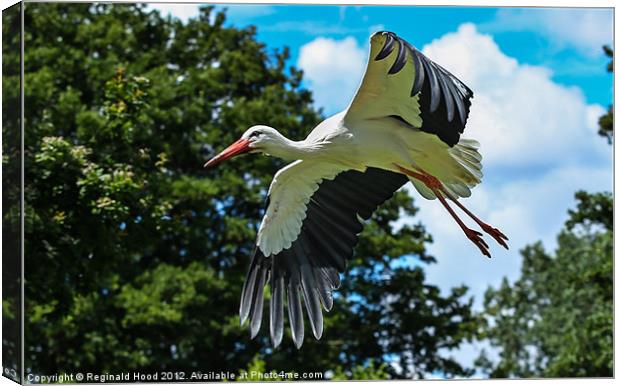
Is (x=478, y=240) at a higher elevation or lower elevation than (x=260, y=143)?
lower

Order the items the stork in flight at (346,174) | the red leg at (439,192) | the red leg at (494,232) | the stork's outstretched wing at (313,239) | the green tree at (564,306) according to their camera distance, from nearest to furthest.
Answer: the stork in flight at (346,174) → the red leg at (439,192) → the red leg at (494,232) → the stork's outstretched wing at (313,239) → the green tree at (564,306)

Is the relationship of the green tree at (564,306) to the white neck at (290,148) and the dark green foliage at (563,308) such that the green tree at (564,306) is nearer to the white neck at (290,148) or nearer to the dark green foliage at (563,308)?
the dark green foliage at (563,308)

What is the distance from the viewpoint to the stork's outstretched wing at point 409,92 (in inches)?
285

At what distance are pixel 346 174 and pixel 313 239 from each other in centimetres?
55

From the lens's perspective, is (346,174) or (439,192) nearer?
(439,192)

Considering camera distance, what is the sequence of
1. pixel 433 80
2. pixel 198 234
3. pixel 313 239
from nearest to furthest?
pixel 433 80, pixel 313 239, pixel 198 234

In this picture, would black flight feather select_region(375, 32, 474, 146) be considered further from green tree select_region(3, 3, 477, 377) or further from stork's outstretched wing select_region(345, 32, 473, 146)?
green tree select_region(3, 3, 477, 377)

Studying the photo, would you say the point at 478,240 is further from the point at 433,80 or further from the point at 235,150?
the point at 433,80

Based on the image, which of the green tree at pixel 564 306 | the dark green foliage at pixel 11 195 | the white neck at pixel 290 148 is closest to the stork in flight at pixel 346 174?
the white neck at pixel 290 148

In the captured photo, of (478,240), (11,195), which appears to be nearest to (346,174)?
(478,240)

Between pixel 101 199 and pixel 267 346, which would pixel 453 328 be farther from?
pixel 101 199

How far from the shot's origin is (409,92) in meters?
8.57

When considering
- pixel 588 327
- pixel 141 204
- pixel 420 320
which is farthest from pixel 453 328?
pixel 141 204

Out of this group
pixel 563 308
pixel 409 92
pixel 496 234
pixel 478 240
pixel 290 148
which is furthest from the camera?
pixel 563 308
